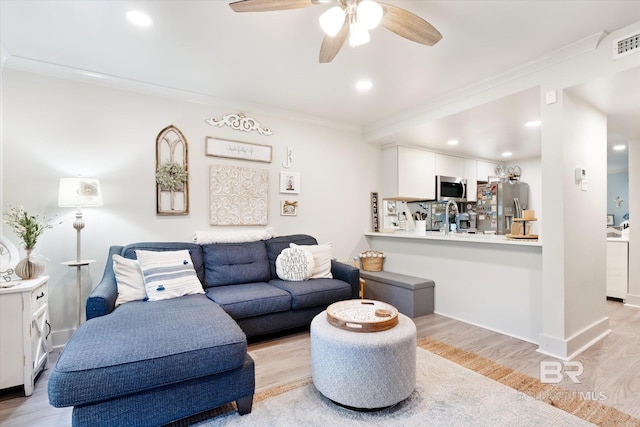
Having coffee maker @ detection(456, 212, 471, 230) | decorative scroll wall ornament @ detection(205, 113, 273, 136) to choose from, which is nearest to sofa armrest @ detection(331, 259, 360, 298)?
decorative scroll wall ornament @ detection(205, 113, 273, 136)

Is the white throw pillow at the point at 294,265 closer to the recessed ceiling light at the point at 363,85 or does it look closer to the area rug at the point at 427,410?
the area rug at the point at 427,410

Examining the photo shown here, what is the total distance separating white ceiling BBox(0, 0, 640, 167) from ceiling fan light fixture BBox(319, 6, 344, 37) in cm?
41

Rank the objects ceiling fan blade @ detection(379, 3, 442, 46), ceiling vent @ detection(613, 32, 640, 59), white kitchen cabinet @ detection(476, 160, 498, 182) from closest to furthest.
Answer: ceiling fan blade @ detection(379, 3, 442, 46), ceiling vent @ detection(613, 32, 640, 59), white kitchen cabinet @ detection(476, 160, 498, 182)

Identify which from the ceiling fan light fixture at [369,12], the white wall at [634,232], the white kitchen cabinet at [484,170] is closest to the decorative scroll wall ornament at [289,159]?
the ceiling fan light fixture at [369,12]

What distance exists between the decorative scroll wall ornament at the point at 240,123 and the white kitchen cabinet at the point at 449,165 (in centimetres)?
282

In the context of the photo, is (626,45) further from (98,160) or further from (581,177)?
(98,160)

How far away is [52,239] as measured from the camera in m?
2.66

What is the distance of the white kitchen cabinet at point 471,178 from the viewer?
17.7 feet

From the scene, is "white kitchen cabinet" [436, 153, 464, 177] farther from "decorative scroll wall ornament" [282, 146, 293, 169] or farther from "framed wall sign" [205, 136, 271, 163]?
"framed wall sign" [205, 136, 271, 163]

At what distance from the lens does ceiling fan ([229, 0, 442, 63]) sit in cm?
157

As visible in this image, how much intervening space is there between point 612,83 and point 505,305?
2.02 meters

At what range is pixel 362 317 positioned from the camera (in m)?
1.90

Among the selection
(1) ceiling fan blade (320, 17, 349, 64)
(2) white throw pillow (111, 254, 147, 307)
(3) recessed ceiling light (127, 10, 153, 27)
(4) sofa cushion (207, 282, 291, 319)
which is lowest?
(4) sofa cushion (207, 282, 291, 319)

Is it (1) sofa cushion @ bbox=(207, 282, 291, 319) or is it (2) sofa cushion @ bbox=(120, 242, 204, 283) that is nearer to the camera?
(1) sofa cushion @ bbox=(207, 282, 291, 319)
